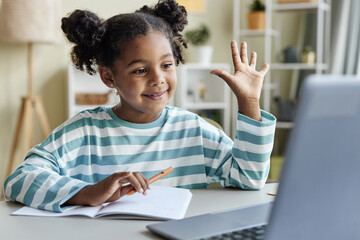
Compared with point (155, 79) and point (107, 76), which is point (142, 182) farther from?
point (107, 76)

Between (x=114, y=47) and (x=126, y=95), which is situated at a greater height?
(x=114, y=47)

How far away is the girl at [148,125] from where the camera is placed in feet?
3.64

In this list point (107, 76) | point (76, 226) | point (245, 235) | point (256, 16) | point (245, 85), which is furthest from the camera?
point (256, 16)

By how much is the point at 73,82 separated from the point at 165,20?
2.49 m

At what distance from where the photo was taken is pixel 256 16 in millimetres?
4105

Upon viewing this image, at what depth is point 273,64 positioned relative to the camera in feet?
13.6

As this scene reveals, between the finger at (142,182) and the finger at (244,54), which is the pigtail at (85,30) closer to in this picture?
the finger at (244,54)

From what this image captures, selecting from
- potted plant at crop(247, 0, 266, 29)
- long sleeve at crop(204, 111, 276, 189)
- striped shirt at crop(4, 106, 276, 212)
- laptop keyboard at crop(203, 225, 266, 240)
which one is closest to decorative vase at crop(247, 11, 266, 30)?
potted plant at crop(247, 0, 266, 29)

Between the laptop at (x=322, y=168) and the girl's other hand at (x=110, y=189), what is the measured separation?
0.46m

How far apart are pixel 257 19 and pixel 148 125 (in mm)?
3030

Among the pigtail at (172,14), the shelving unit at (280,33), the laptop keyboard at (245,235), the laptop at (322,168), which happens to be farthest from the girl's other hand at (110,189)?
the shelving unit at (280,33)

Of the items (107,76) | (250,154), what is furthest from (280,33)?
(250,154)

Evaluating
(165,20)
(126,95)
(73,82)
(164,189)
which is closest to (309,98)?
(164,189)

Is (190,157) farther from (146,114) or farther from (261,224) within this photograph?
(261,224)
